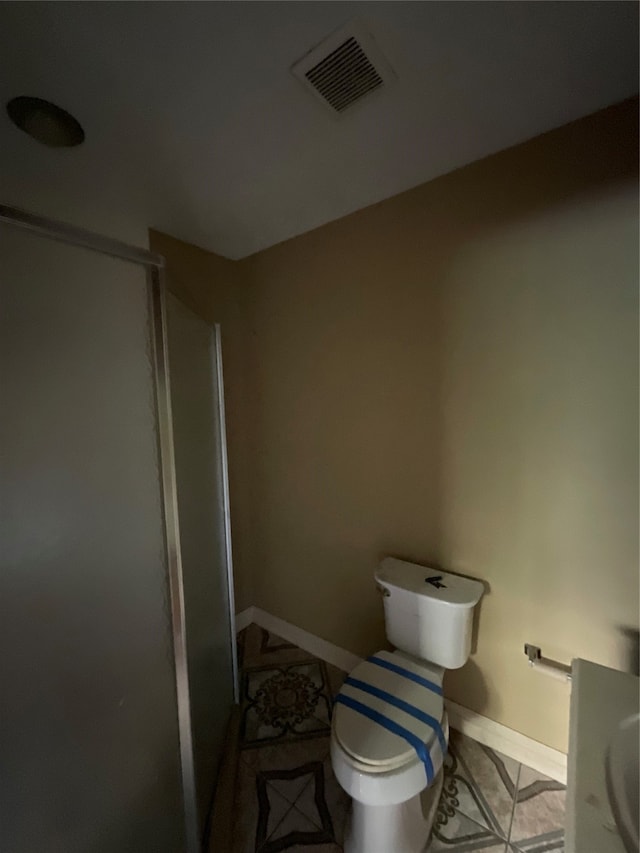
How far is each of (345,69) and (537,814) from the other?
7.37 feet

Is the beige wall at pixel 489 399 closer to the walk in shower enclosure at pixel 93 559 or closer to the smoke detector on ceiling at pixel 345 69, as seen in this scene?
the smoke detector on ceiling at pixel 345 69

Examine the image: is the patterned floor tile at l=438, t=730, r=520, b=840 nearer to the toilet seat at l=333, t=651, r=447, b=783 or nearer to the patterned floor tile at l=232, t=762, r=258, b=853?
the toilet seat at l=333, t=651, r=447, b=783

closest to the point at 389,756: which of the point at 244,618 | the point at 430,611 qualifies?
the point at 430,611

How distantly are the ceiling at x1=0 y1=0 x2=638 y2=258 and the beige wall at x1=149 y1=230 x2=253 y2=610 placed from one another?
1.44 ft

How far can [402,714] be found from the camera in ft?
3.81

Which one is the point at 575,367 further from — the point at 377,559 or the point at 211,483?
the point at 211,483

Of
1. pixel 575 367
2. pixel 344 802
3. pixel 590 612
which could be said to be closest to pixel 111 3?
pixel 575 367

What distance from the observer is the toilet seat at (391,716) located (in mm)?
1058

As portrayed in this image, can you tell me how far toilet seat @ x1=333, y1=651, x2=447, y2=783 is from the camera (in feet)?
3.47

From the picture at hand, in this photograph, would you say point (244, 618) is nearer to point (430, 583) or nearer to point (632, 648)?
point (430, 583)

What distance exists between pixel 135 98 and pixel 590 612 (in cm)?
198

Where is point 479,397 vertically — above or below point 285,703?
above

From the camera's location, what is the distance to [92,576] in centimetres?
99

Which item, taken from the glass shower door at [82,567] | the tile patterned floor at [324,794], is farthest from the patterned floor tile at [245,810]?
the glass shower door at [82,567]
